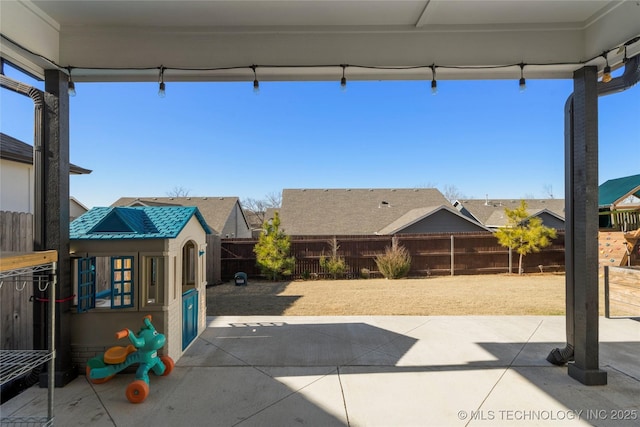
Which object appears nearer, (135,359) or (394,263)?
(135,359)

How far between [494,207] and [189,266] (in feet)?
71.8

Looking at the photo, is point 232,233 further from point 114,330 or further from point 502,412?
point 502,412

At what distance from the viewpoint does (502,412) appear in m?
2.44

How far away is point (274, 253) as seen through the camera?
10.6 m

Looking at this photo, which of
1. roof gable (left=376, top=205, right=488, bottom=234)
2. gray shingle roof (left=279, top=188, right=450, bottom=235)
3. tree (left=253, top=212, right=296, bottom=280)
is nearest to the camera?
tree (left=253, top=212, right=296, bottom=280)

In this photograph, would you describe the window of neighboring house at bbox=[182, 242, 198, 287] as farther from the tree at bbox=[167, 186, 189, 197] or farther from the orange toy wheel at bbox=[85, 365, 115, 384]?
the tree at bbox=[167, 186, 189, 197]

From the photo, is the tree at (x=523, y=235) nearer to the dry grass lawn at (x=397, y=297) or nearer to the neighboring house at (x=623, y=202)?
the dry grass lawn at (x=397, y=297)

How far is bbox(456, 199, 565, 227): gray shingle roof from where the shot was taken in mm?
18641

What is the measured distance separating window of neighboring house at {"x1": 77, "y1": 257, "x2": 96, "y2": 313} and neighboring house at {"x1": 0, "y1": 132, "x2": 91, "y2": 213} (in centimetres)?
409

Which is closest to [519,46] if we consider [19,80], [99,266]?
[19,80]

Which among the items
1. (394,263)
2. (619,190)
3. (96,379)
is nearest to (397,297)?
(394,263)

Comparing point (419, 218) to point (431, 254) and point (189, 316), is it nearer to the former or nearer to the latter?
point (431, 254)

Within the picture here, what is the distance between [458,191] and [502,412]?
4001 centimetres

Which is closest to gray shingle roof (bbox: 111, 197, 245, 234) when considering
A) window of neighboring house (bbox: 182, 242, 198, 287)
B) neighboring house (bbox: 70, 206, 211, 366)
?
window of neighboring house (bbox: 182, 242, 198, 287)
